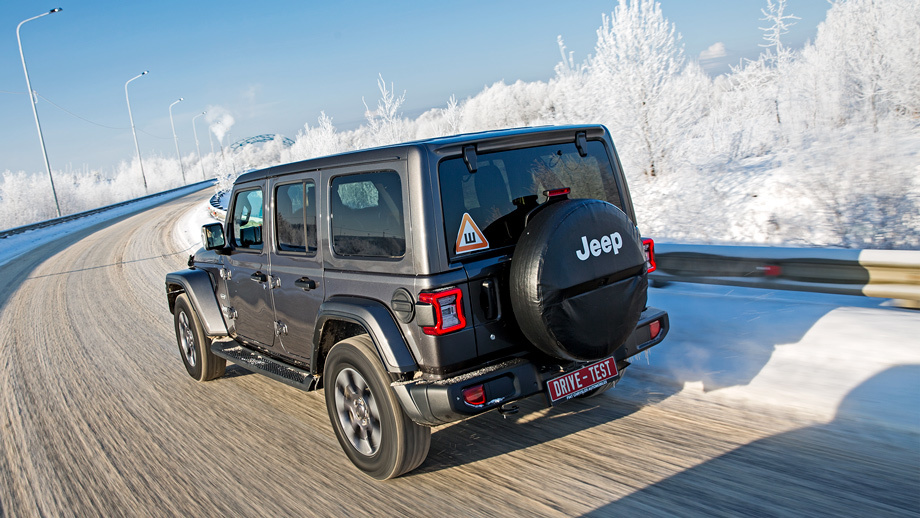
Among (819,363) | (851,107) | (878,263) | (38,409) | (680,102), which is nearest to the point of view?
(819,363)

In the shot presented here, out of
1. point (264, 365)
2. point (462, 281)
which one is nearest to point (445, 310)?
point (462, 281)

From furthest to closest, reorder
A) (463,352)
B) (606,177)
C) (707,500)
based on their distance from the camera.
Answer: (606,177)
(463,352)
(707,500)

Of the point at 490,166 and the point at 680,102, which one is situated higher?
the point at 680,102

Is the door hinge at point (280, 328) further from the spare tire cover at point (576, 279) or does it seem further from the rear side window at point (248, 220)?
the spare tire cover at point (576, 279)

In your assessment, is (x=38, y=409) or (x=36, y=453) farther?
(x=38, y=409)

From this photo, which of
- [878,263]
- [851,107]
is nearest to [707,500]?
[878,263]

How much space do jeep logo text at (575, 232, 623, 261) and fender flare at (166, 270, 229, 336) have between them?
356 cm

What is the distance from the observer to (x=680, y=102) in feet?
69.8

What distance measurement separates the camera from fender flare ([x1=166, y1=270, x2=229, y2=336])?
211 inches

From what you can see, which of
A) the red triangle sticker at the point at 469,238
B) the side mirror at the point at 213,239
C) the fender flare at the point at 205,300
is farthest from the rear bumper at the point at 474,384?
the fender flare at the point at 205,300

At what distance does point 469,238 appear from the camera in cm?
325

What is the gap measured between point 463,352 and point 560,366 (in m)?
0.58

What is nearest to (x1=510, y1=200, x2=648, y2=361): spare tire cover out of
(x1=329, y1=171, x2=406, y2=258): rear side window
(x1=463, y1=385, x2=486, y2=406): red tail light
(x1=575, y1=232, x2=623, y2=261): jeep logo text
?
(x1=575, y1=232, x2=623, y2=261): jeep logo text

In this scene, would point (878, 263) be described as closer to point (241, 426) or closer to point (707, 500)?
point (707, 500)
